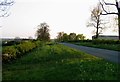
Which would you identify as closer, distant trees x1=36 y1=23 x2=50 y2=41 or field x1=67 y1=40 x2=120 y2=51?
field x1=67 y1=40 x2=120 y2=51

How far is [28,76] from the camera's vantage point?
1223 centimetres

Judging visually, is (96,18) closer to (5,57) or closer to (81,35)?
(81,35)

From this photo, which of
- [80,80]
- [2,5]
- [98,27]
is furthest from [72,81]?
[98,27]

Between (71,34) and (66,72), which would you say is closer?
(66,72)

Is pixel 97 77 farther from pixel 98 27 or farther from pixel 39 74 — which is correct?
pixel 98 27

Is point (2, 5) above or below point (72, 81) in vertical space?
above

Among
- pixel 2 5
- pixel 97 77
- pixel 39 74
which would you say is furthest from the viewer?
pixel 2 5

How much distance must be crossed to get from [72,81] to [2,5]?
753cm

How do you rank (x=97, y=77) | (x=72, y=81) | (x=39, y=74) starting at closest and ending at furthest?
(x=72, y=81) < (x=97, y=77) < (x=39, y=74)

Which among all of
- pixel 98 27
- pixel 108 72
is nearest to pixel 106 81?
pixel 108 72

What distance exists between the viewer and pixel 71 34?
16425cm

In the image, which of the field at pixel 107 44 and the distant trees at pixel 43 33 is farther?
the distant trees at pixel 43 33

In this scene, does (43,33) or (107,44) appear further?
(43,33)

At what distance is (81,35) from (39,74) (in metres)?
144
